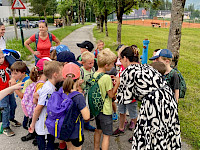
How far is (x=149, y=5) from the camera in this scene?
12469mm

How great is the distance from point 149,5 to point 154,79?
38.4 feet

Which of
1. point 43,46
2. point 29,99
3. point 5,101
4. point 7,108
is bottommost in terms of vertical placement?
point 7,108

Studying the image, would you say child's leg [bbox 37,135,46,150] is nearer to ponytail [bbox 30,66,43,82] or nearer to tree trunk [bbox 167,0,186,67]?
ponytail [bbox 30,66,43,82]

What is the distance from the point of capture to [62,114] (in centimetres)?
223

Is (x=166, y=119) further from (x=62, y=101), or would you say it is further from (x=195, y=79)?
(x=195, y=79)

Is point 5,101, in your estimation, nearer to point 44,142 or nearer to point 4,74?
point 4,74

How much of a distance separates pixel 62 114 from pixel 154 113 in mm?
1058

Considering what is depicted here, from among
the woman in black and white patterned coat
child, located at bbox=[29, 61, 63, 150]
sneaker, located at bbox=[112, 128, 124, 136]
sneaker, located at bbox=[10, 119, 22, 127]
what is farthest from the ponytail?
sneaker, located at bbox=[112, 128, 124, 136]

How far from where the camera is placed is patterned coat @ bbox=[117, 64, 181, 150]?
2059 millimetres

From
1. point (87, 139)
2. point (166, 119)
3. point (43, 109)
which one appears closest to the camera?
point (166, 119)

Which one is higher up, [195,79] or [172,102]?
[172,102]

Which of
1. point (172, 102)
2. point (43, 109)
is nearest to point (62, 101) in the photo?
point (43, 109)

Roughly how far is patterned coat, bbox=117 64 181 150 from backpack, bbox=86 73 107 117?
58cm

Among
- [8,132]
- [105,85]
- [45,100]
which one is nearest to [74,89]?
[45,100]
